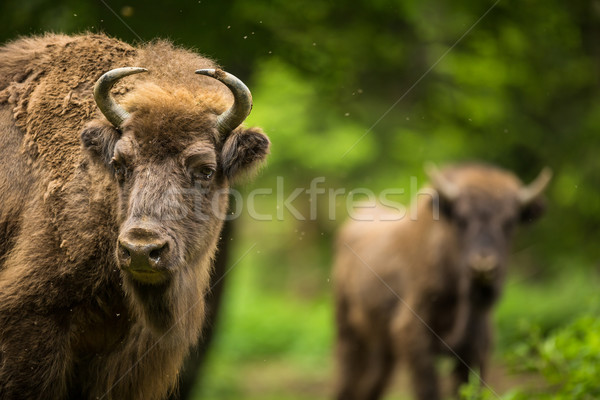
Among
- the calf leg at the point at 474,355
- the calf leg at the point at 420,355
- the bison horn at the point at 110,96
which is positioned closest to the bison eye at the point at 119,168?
the bison horn at the point at 110,96

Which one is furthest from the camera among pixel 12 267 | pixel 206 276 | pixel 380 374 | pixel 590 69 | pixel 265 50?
pixel 590 69

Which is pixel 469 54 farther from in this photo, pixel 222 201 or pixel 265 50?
pixel 222 201

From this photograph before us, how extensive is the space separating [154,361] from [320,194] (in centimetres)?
1539

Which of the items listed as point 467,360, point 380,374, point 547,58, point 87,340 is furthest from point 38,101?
point 547,58

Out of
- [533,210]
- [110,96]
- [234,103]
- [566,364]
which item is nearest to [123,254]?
[110,96]

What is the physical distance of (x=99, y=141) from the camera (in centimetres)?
516

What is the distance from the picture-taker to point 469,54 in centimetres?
1146

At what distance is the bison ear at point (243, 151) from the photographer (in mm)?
5406

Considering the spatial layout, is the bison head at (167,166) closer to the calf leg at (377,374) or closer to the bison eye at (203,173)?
the bison eye at (203,173)

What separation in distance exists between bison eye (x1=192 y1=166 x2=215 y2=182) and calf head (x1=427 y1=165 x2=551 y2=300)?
4596mm

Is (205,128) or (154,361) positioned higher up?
(205,128)

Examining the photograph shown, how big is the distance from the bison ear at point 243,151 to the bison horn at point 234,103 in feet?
0.26

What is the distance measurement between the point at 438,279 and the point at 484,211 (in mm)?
968

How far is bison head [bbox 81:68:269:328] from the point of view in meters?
4.84
